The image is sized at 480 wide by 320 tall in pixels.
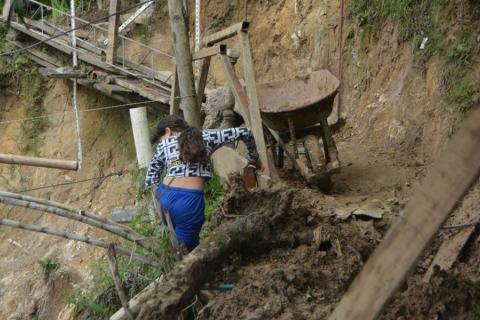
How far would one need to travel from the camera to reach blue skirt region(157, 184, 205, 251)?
440 cm

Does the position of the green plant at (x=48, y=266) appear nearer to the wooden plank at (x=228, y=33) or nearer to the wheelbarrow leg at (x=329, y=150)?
the wooden plank at (x=228, y=33)

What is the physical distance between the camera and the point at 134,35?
12227 mm

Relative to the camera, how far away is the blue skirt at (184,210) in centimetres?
440

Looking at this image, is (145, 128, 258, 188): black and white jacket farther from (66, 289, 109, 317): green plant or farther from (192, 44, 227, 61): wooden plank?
(192, 44, 227, 61): wooden plank

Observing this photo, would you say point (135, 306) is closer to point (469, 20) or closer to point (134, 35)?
point (469, 20)

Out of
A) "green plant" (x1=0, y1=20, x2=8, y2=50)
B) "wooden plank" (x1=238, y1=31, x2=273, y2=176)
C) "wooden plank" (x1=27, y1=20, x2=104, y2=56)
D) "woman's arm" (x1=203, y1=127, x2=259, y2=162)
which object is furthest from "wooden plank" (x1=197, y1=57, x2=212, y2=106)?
"green plant" (x1=0, y1=20, x2=8, y2=50)

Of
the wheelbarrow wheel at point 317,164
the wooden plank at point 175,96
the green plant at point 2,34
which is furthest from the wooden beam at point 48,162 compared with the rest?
the green plant at point 2,34

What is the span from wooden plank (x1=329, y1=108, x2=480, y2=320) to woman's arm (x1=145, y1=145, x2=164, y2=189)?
2741 millimetres

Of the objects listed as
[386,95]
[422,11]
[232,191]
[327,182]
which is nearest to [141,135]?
[327,182]

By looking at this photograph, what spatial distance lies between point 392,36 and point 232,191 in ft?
15.6

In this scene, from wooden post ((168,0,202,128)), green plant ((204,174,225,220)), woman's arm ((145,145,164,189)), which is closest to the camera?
woman's arm ((145,145,164,189))

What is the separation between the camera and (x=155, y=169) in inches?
188

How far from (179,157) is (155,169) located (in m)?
0.36

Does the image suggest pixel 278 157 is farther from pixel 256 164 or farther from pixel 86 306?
pixel 86 306
